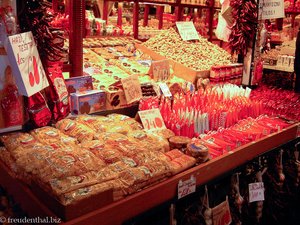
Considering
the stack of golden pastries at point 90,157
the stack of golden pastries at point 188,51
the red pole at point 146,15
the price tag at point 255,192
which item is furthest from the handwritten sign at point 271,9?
the red pole at point 146,15

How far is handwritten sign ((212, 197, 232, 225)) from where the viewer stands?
2201 mm

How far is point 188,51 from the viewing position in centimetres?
356

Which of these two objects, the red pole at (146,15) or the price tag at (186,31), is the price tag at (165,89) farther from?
the red pole at (146,15)

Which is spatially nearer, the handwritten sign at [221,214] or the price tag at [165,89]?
the handwritten sign at [221,214]

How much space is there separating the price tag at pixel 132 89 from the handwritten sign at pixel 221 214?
95 cm

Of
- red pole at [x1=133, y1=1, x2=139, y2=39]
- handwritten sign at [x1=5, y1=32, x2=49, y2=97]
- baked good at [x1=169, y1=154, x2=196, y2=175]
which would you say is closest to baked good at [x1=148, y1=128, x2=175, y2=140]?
baked good at [x1=169, y1=154, x2=196, y2=175]

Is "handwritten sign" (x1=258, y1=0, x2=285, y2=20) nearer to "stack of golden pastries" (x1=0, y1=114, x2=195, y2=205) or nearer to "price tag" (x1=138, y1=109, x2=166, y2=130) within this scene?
"price tag" (x1=138, y1=109, x2=166, y2=130)

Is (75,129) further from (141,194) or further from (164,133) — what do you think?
(141,194)

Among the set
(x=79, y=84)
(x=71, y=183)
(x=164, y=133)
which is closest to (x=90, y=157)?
(x=71, y=183)

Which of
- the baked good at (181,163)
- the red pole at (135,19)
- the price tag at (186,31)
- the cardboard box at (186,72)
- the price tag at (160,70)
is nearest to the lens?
the baked good at (181,163)

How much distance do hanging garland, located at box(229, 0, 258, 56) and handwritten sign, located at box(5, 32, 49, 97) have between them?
7.19ft

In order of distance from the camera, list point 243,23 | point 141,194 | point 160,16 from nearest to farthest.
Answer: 1. point 141,194
2. point 243,23
3. point 160,16

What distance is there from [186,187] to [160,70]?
4.45ft

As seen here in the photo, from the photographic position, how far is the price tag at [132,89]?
8.33 ft
